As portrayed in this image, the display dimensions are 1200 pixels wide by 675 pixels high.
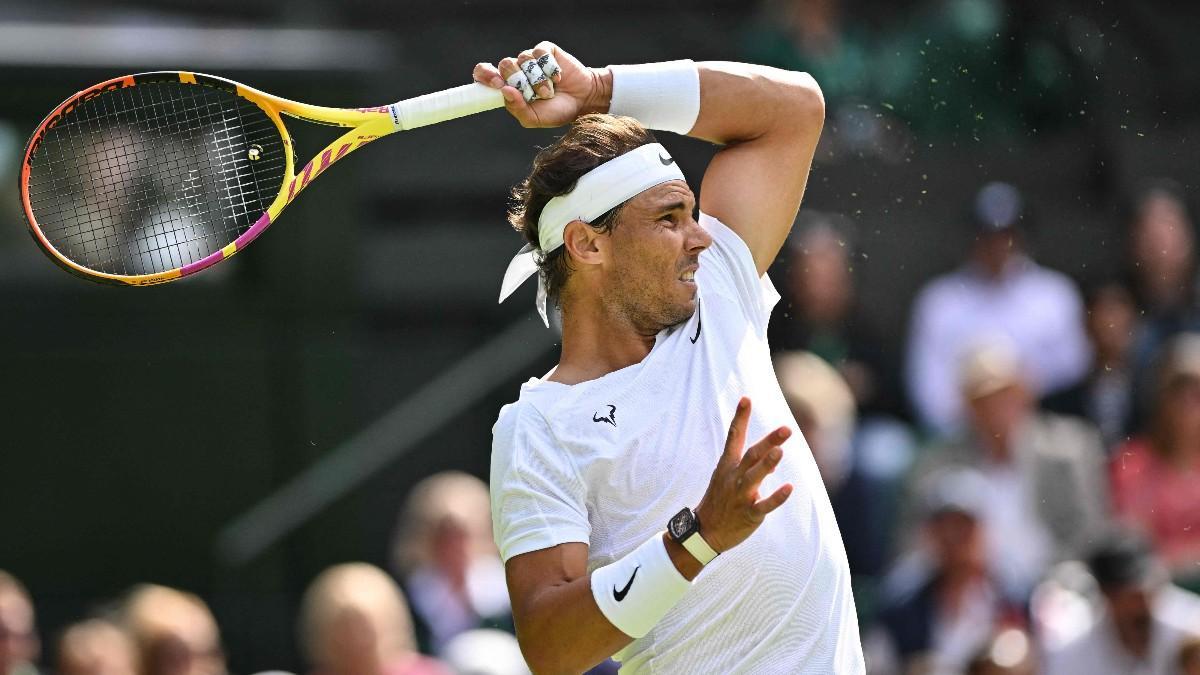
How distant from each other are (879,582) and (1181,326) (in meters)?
1.68

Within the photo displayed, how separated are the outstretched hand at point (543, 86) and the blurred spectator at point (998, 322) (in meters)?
3.81

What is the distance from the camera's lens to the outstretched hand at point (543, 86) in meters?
4.20

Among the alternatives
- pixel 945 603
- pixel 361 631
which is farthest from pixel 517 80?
pixel 945 603

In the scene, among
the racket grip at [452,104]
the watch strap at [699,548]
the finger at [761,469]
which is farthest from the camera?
the racket grip at [452,104]

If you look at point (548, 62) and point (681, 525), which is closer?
point (681, 525)

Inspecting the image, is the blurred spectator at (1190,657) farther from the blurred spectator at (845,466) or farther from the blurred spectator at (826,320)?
the blurred spectator at (826,320)

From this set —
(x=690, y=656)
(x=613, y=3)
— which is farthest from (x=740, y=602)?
(x=613, y=3)

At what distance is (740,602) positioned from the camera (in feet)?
12.5

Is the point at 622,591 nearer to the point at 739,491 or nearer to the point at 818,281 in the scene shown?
the point at 739,491

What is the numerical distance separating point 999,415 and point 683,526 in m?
3.92

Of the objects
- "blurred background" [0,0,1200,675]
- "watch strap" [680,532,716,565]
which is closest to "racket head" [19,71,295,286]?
"blurred background" [0,0,1200,675]

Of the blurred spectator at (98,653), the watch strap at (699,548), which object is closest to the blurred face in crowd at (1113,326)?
the blurred spectator at (98,653)

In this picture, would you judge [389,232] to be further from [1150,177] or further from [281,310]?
[1150,177]

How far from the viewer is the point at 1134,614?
21.2 ft
